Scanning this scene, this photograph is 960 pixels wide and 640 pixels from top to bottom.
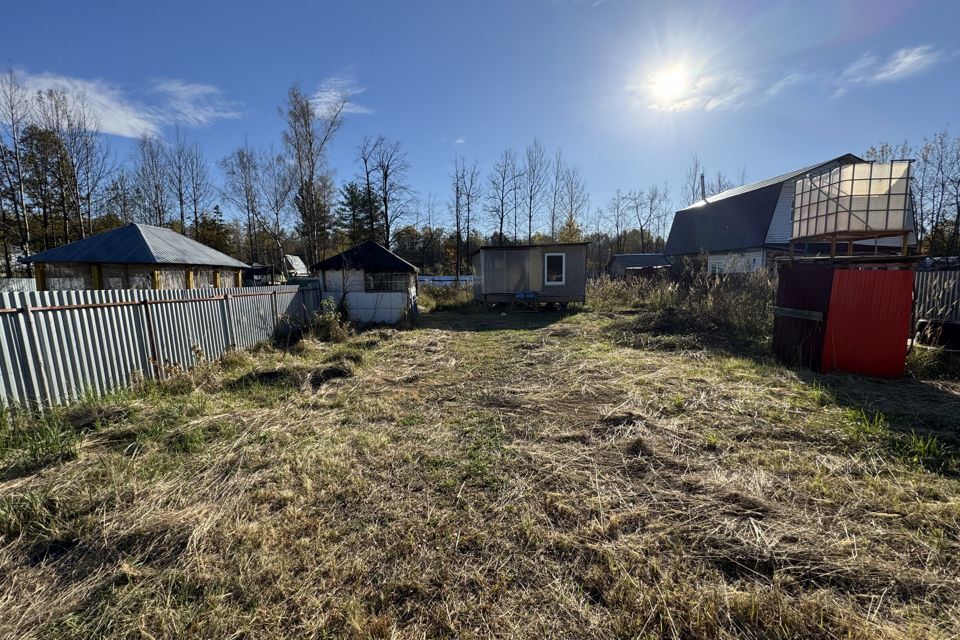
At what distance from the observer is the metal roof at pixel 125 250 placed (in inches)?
394

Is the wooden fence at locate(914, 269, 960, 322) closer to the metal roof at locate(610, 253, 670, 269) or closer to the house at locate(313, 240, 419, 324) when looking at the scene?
the house at locate(313, 240, 419, 324)

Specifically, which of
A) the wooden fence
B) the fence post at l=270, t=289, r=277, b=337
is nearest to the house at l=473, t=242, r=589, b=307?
the fence post at l=270, t=289, r=277, b=337

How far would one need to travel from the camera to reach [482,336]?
8961 mm

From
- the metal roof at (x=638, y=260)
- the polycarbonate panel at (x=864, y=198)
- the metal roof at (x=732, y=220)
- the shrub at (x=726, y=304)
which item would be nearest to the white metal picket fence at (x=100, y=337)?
the shrub at (x=726, y=304)

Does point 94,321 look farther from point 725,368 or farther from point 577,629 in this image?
point 725,368

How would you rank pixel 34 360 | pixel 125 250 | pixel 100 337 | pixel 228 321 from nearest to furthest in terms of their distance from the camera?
pixel 34 360 < pixel 100 337 < pixel 228 321 < pixel 125 250

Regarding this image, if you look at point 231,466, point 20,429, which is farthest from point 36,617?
point 20,429

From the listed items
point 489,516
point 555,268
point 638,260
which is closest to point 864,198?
point 489,516

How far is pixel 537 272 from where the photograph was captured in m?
13.1

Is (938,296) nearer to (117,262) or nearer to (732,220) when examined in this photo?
(732,220)

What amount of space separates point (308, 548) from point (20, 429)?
3288 mm

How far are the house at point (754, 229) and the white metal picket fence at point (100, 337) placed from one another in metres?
15.3

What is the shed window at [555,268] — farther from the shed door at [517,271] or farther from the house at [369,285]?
the house at [369,285]

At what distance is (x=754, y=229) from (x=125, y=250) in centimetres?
2346
